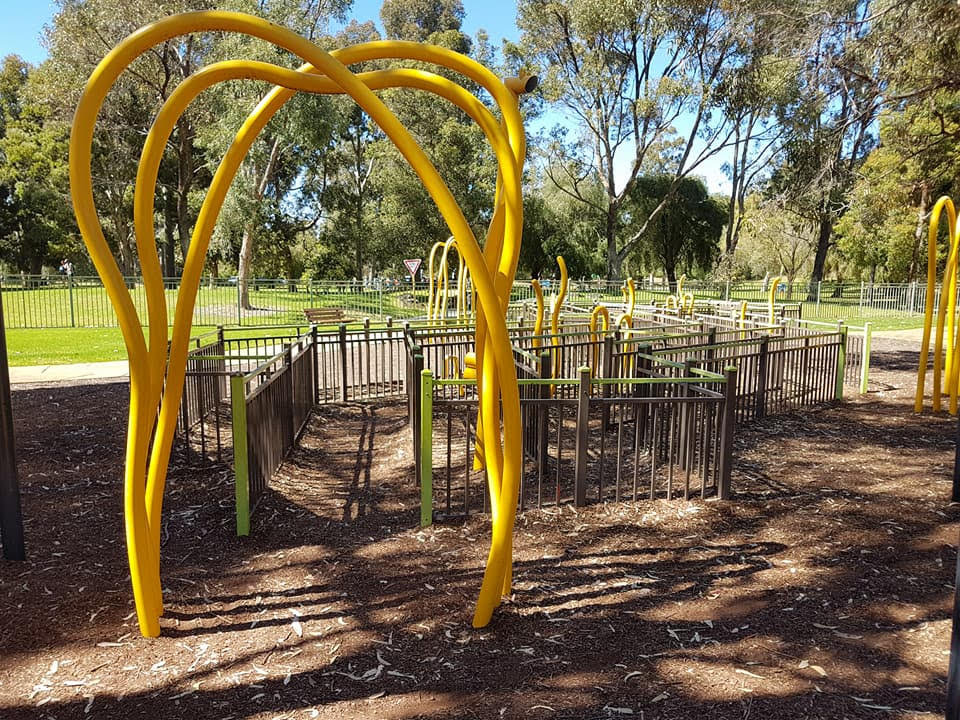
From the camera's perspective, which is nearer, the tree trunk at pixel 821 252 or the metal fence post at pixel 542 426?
the metal fence post at pixel 542 426

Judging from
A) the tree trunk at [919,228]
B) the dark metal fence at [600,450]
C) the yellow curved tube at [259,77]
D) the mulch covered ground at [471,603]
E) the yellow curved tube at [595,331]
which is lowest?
the mulch covered ground at [471,603]

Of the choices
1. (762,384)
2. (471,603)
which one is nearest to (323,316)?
(762,384)

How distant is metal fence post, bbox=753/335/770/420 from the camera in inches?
339

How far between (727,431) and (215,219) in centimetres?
412

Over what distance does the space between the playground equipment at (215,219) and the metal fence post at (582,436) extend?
1409 mm

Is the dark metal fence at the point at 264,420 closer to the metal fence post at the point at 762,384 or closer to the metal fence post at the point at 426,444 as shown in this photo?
the metal fence post at the point at 426,444

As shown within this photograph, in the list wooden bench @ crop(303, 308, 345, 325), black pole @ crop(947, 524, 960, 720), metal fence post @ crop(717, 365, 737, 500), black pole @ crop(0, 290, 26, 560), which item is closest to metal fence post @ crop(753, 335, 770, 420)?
metal fence post @ crop(717, 365, 737, 500)

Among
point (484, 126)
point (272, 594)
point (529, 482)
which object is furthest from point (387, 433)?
point (484, 126)

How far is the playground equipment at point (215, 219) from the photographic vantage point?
3035mm

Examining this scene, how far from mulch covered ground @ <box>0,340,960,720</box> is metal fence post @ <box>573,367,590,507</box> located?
17cm

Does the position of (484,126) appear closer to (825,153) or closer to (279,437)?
(279,437)

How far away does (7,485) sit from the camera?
14.3 ft

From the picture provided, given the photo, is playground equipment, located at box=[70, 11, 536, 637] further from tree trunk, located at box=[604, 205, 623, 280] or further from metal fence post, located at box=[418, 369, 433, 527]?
tree trunk, located at box=[604, 205, 623, 280]

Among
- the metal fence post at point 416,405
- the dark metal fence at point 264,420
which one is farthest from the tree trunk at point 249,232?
the metal fence post at point 416,405
